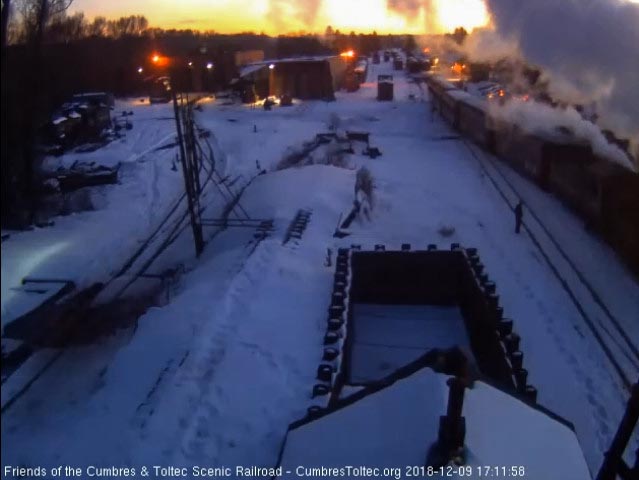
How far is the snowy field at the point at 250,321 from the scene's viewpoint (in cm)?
456

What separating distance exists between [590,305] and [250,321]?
263 inches

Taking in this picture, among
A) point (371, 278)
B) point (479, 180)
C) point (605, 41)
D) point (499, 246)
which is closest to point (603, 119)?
point (605, 41)

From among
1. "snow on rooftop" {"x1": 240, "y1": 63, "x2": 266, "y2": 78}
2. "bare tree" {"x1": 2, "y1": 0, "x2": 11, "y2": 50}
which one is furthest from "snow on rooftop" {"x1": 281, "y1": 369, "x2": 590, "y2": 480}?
"snow on rooftop" {"x1": 240, "y1": 63, "x2": 266, "y2": 78}

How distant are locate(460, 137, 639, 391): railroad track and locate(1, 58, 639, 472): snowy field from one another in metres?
0.12

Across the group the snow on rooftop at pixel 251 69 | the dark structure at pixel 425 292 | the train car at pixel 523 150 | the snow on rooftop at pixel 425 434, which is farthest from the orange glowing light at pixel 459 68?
the snow on rooftop at pixel 425 434

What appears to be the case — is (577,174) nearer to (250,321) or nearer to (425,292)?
(425,292)

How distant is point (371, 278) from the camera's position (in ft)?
39.6

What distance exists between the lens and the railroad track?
366 inches

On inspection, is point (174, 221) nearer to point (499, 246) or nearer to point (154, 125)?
point (499, 246)

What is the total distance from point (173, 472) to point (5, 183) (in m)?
4.93

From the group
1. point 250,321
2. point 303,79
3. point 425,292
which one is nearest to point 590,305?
point 425,292

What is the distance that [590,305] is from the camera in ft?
36.2

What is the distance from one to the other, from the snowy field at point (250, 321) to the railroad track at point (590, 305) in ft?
0.39

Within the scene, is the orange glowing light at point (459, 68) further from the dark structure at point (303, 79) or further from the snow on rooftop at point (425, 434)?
the snow on rooftop at point (425, 434)
